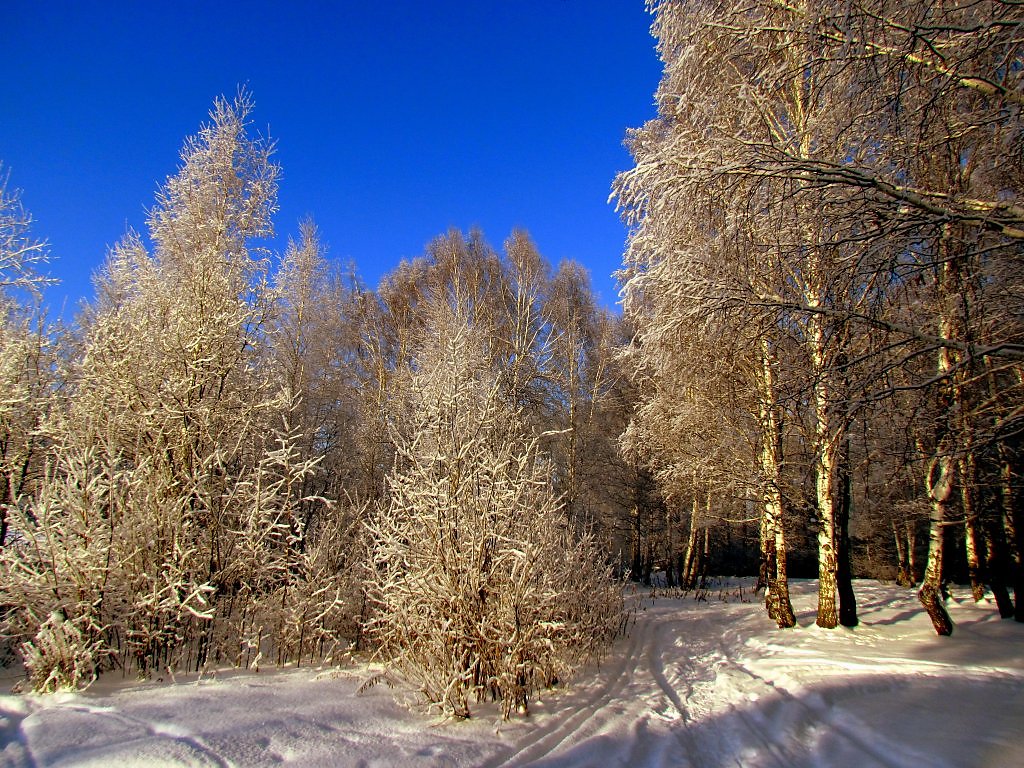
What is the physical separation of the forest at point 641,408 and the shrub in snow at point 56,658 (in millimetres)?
25

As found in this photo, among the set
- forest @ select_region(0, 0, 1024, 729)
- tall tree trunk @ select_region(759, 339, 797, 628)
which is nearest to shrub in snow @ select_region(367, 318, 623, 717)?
forest @ select_region(0, 0, 1024, 729)

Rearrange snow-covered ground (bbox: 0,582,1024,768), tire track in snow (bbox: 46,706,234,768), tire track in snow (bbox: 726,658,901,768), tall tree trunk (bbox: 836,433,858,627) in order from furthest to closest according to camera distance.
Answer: tall tree trunk (bbox: 836,433,858,627) < tire track in snow (bbox: 726,658,901,768) < snow-covered ground (bbox: 0,582,1024,768) < tire track in snow (bbox: 46,706,234,768)

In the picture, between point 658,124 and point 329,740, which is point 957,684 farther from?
point 658,124

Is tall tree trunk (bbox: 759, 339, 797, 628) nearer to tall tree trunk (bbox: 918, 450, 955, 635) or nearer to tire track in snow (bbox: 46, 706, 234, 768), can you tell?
tall tree trunk (bbox: 918, 450, 955, 635)

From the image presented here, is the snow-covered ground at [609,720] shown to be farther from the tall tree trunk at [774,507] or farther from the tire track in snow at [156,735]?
the tall tree trunk at [774,507]

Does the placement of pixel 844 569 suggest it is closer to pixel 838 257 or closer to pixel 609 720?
pixel 838 257

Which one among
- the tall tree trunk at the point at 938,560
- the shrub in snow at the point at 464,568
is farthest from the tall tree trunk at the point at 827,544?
the shrub in snow at the point at 464,568

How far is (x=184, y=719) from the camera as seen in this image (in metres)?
3.90

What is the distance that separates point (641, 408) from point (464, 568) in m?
7.57

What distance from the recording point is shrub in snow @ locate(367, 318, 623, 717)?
4.77m

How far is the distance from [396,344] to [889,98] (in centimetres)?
1877

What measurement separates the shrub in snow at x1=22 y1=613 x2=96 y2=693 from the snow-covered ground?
21 cm

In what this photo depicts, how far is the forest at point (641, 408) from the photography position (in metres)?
4.14

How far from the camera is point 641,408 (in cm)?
1164
